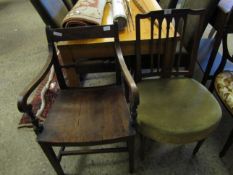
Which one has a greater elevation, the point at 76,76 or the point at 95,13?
the point at 95,13

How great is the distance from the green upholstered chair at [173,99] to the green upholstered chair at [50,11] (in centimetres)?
69

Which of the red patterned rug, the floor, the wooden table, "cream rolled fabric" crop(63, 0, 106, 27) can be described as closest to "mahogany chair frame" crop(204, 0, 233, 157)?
the floor

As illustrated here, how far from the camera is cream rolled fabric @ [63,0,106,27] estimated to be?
1.27 meters

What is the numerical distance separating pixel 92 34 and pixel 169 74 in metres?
0.58

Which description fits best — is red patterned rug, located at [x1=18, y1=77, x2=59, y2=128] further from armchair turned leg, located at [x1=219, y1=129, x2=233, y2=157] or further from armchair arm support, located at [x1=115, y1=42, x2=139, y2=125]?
armchair turned leg, located at [x1=219, y1=129, x2=233, y2=157]

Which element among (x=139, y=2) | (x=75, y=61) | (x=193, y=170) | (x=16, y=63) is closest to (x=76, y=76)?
(x=75, y=61)

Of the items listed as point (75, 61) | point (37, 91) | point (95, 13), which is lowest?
point (37, 91)

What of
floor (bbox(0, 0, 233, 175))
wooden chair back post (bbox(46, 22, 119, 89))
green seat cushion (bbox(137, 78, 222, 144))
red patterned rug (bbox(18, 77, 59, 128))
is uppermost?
Answer: wooden chair back post (bbox(46, 22, 119, 89))

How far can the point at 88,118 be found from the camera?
1.11 m

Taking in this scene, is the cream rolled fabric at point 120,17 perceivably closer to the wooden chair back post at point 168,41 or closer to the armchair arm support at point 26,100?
the wooden chair back post at point 168,41

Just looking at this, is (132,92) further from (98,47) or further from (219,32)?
(219,32)

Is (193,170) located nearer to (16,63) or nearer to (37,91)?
(37,91)

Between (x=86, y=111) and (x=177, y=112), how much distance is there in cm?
53

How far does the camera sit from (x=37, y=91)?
196 cm
